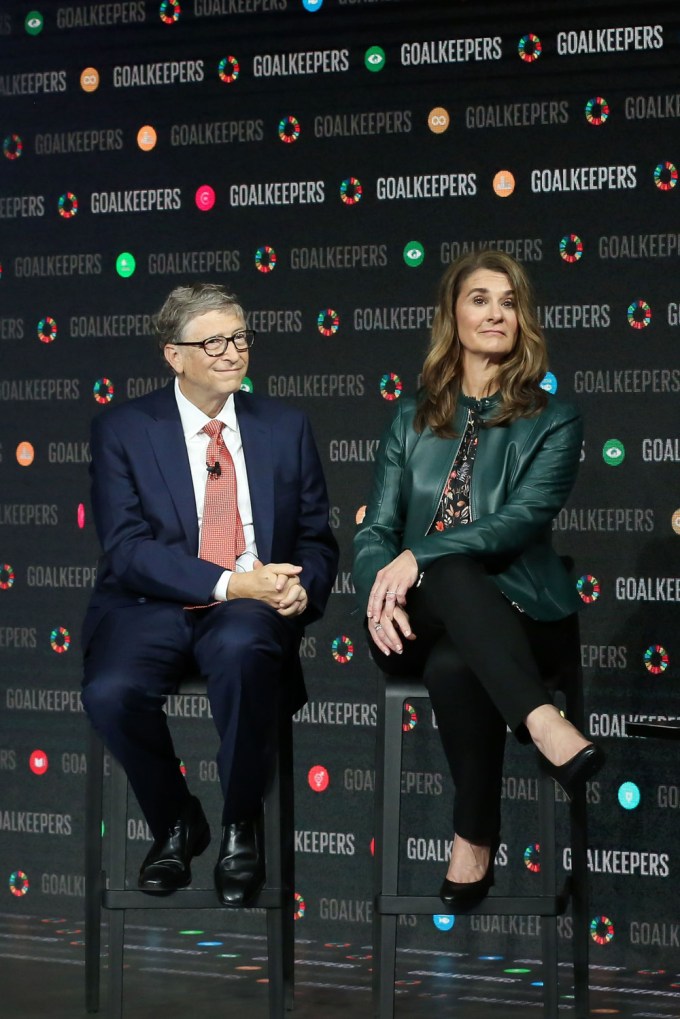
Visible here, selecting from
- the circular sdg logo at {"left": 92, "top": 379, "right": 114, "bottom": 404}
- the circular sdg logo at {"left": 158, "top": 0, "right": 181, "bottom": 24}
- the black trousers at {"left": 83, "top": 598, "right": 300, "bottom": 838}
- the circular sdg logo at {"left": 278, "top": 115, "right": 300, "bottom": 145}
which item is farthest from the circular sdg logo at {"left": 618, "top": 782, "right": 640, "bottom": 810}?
the circular sdg logo at {"left": 158, "top": 0, "right": 181, "bottom": 24}

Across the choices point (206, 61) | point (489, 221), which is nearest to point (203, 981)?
point (489, 221)

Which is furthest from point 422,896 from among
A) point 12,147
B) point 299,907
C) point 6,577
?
point 12,147

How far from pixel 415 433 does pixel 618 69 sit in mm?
1207

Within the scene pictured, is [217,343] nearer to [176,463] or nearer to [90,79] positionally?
[176,463]

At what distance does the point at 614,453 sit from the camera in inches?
154

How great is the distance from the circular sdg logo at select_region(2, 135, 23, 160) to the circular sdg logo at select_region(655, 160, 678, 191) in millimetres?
1858

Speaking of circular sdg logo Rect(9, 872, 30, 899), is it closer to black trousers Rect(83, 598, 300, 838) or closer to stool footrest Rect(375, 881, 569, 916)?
black trousers Rect(83, 598, 300, 838)

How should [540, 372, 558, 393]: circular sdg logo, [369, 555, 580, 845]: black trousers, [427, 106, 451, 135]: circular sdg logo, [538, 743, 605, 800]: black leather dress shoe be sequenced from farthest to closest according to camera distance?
[427, 106, 451, 135]: circular sdg logo → [540, 372, 558, 393]: circular sdg logo → [369, 555, 580, 845]: black trousers → [538, 743, 605, 800]: black leather dress shoe

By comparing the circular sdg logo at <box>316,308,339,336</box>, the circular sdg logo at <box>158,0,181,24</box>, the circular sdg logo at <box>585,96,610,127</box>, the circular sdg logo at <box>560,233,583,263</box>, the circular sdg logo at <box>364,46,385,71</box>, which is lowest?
the circular sdg logo at <box>316,308,339,336</box>

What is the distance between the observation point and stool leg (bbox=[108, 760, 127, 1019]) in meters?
3.08

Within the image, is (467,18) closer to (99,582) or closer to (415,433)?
(415,433)

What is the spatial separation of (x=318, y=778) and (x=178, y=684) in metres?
1.02

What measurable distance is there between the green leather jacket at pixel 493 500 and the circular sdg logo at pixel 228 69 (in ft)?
4.34

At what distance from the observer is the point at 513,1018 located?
10.8ft
